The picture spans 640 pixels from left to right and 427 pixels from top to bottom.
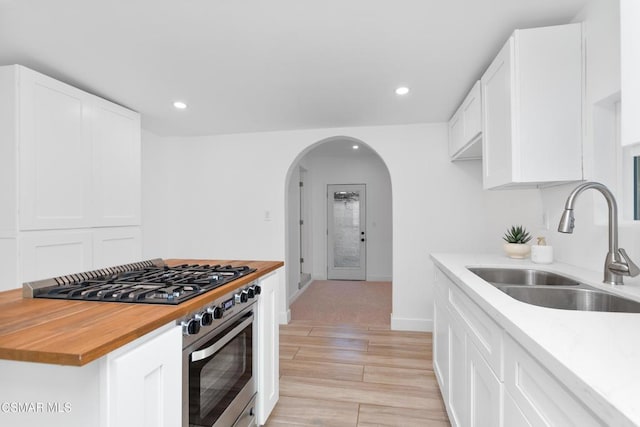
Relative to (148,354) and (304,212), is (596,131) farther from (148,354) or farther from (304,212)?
(304,212)

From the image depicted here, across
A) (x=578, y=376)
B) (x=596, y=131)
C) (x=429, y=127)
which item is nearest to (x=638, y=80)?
(x=578, y=376)

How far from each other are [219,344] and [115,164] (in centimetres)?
221

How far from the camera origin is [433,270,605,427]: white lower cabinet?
2.37 feet

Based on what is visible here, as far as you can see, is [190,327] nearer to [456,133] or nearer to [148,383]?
[148,383]

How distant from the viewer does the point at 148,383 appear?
89 cm

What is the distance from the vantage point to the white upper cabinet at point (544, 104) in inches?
63.9

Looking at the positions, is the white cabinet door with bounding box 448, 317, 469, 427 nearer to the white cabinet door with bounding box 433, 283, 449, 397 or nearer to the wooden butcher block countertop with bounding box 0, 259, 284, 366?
the white cabinet door with bounding box 433, 283, 449, 397

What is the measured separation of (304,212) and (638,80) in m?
5.27

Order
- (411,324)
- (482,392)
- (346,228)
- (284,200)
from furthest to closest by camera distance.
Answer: (346,228)
(284,200)
(411,324)
(482,392)

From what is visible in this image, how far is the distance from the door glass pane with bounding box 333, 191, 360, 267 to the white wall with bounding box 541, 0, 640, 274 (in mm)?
4583

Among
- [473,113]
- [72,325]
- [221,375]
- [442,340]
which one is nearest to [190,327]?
[72,325]

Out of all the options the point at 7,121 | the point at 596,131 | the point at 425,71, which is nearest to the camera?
the point at 596,131

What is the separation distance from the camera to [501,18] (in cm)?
165

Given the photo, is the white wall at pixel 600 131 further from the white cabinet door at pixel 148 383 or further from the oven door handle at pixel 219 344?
the white cabinet door at pixel 148 383
